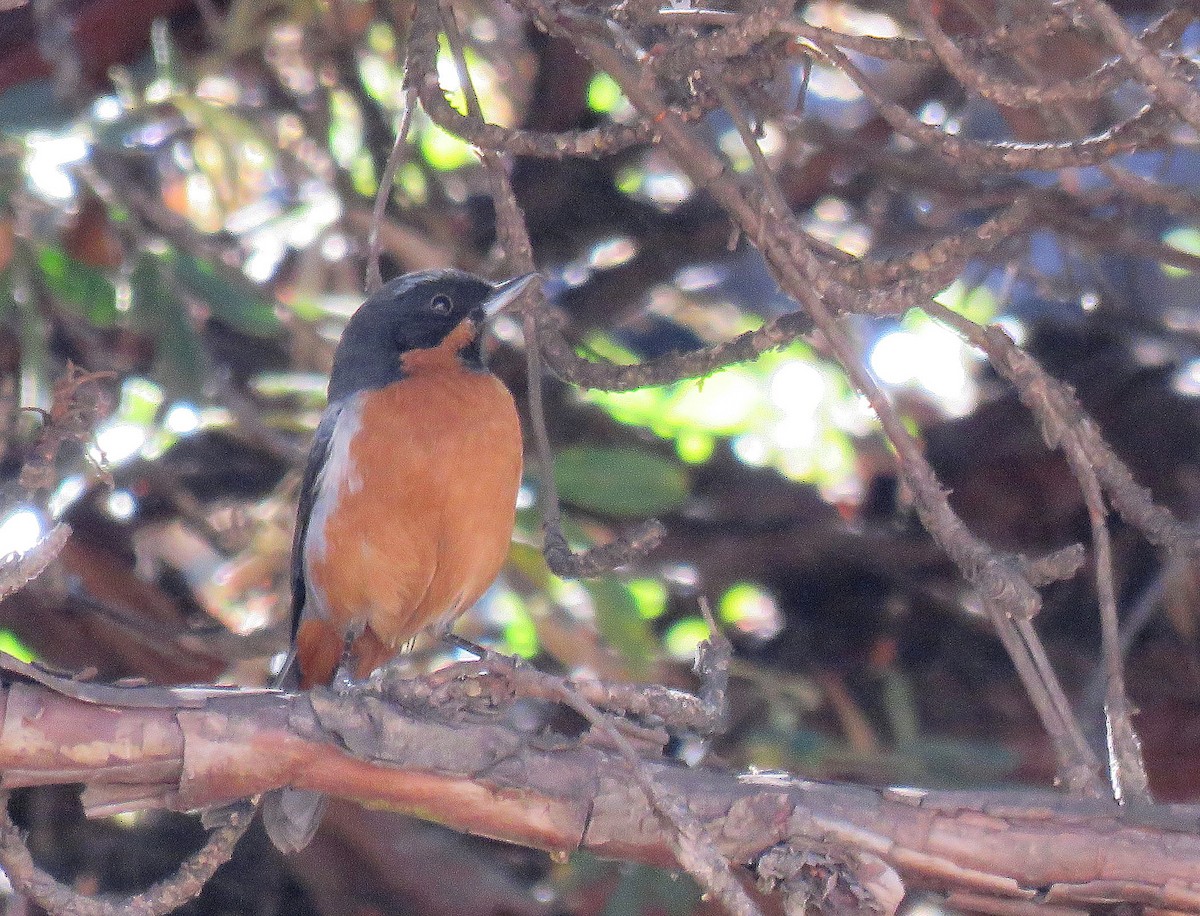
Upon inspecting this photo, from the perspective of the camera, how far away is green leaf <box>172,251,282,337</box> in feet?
16.1

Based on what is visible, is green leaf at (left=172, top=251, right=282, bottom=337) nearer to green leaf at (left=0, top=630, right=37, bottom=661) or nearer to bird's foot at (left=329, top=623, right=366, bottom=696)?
bird's foot at (left=329, top=623, right=366, bottom=696)

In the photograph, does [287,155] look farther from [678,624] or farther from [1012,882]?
[1012,882]

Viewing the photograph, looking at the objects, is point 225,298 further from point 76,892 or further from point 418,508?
point 76,892

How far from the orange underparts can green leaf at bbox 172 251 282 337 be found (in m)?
0.41

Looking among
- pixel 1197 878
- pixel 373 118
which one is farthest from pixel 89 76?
pixel 1197 878

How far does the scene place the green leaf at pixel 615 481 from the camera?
4969 mm

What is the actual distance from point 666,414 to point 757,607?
1273 mm

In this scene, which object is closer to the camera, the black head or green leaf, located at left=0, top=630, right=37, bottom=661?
the black head

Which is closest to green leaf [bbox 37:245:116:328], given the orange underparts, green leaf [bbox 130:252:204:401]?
green leaf [bbox 130:252:204:401]

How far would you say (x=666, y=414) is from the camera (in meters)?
5.72

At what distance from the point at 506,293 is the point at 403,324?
96 cm

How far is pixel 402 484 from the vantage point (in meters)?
4.88

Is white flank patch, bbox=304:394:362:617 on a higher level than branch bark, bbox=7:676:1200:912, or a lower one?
lower

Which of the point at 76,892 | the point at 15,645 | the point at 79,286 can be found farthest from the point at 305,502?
the point at 76,892
